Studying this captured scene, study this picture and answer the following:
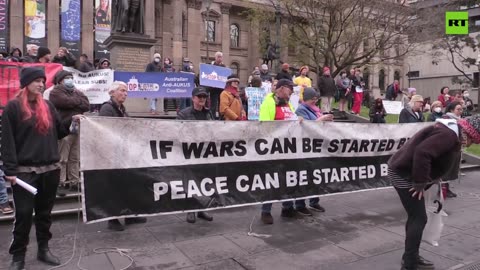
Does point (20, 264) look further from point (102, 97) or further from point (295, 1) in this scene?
point (295, 1)

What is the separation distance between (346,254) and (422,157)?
162 cm

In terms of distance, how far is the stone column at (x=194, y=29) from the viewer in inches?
1817

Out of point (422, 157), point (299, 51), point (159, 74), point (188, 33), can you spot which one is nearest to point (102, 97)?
point (159, 74)

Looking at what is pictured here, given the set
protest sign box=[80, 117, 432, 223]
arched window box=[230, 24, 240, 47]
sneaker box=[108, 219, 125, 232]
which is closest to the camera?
protest sign box=[80, 117, 432, 223]

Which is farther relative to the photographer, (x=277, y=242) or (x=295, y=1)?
(x=295, y=1)

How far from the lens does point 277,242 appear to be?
5.55 meters

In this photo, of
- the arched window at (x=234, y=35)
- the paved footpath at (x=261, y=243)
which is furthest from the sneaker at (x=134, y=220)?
the arched window at (x=234, y=35)

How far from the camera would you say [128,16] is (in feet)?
47.3

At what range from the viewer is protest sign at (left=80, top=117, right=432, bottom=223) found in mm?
4742

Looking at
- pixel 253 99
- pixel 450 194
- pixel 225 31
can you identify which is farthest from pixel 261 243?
pixel 225 31

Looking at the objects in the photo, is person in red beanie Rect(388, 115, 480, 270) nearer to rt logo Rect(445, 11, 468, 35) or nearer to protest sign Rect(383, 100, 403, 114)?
protest sign Rect(383, 100, 403, 114)

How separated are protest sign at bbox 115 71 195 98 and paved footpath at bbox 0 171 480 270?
21.6 feet

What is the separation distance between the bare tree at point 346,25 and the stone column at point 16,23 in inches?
897

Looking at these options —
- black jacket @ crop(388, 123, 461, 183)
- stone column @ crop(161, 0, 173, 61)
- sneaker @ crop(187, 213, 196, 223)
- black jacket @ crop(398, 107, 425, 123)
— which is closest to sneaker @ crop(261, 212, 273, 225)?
sneaker @ crop(187, 213, 196, 223)
